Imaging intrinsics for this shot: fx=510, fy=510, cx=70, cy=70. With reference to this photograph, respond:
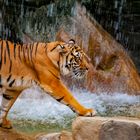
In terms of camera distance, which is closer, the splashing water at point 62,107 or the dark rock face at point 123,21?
the splashing water at point 62,107

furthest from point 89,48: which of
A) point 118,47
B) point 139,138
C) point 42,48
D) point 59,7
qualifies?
point 139,138

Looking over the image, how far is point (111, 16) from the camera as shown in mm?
11383

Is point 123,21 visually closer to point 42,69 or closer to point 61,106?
point 61,106

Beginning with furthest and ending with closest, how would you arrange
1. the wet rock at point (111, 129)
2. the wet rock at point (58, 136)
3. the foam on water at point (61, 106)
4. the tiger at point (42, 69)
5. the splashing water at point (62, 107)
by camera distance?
1. the foam on water at point (61, 106)
2. the splashing water at point (62, 107)
3. the tiger at point (42, 69)
4. the wet rock at point (58, 136)
5. the wet rock at point (111, 129)

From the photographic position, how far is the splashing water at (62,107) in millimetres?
6988

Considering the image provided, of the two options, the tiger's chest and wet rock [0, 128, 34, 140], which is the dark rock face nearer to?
the tiger's chest

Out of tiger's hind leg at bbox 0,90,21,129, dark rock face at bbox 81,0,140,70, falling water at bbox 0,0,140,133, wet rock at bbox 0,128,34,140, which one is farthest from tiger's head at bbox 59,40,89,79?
dark rock face at bbox 81,0,140,70

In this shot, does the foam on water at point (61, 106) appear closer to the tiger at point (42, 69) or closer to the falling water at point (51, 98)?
the falling water at point (51, 98)

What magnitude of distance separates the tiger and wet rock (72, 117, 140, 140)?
64 centimetres

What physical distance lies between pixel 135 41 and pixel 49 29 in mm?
2241

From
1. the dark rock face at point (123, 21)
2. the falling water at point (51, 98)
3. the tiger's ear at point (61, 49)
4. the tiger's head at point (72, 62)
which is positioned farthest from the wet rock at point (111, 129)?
the dark rock face at point (123, 21)

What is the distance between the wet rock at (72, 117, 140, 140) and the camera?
4227mm

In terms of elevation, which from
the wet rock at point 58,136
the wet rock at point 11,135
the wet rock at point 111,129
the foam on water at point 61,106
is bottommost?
the foam on water at point 61,106

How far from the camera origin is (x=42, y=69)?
522 centimetres
